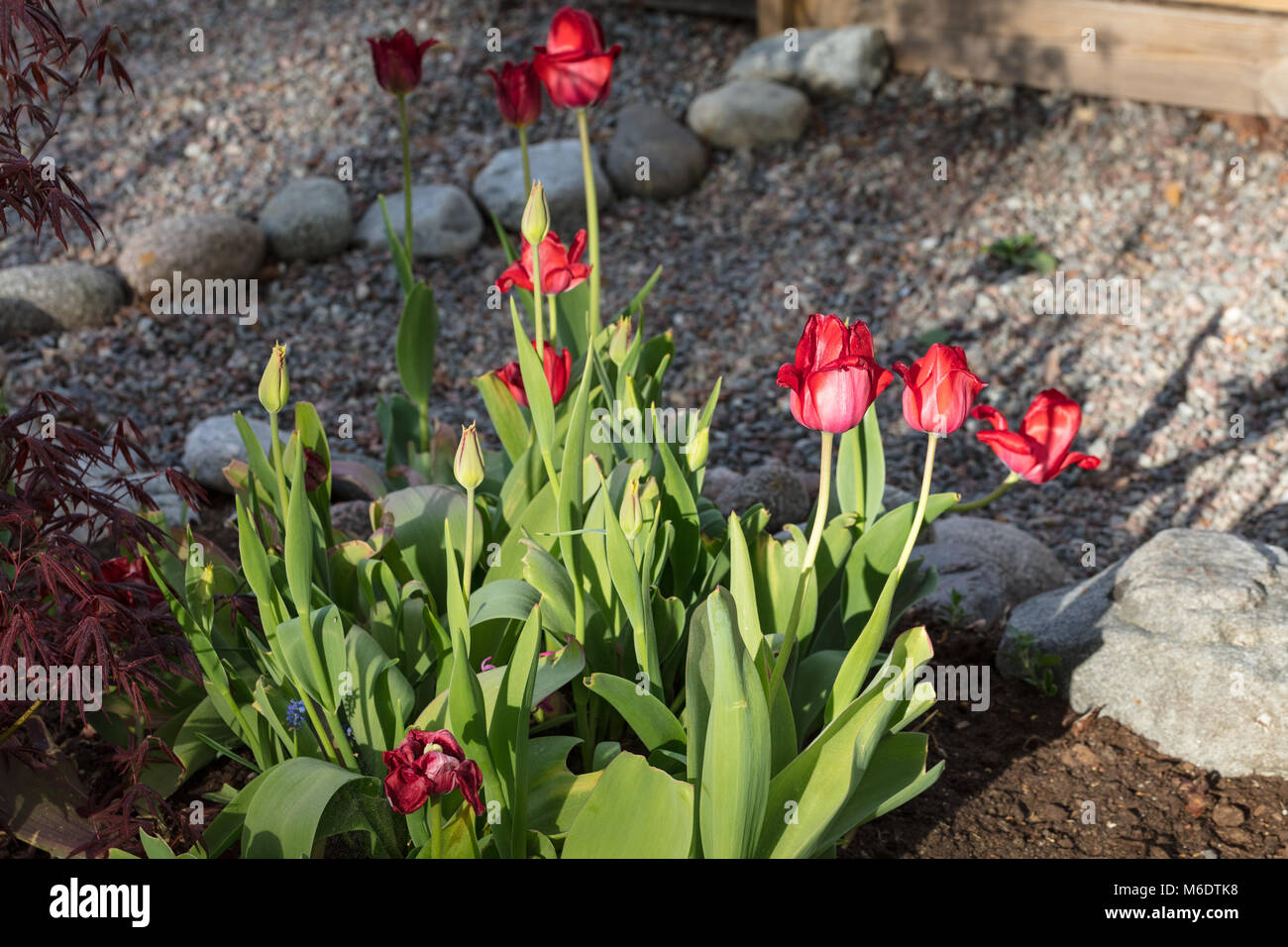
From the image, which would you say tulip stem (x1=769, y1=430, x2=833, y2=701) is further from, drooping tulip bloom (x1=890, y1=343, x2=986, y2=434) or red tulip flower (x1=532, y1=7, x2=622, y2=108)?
red tulip flower (x1=532, y1=7, x2=622, y2=108)

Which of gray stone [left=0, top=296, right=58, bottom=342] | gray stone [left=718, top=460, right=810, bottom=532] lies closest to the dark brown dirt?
gray stone [left=718, top=460, right=810, bottom=532]

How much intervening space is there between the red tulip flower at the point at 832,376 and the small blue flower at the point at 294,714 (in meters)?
0.85

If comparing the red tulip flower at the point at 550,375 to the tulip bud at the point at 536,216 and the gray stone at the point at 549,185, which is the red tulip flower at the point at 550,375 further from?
the gray stone at the point at 549,185

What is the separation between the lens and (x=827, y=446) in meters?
1.46

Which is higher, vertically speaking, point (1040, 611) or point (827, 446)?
point (827, 446)

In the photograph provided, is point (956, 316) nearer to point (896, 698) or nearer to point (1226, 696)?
point (1226, 696)

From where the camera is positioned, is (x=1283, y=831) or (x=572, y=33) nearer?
(x=1283, y=831)

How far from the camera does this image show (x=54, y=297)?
4.11 metres

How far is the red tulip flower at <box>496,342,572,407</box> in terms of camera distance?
205 cm

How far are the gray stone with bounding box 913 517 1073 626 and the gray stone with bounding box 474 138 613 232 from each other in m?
2.34

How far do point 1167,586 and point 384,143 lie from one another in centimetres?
394

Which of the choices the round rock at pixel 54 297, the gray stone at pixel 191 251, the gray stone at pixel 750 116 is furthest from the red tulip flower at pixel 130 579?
the gray stone at pixel 750 116

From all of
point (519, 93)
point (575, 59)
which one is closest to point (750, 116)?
point (519, 93)
